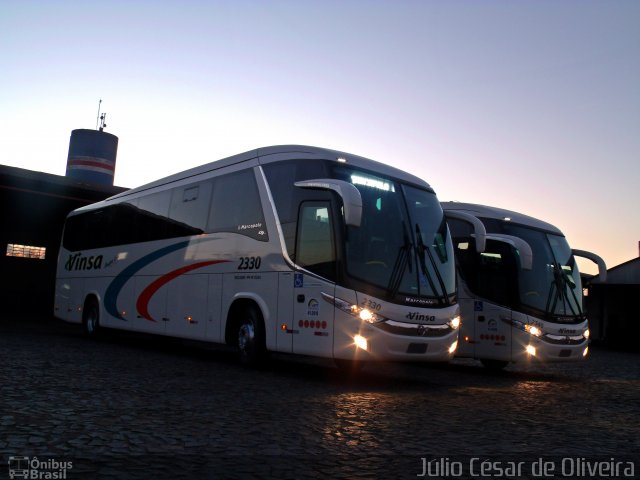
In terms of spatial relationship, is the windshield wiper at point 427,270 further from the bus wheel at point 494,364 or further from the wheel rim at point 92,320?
the wheel rim at point 92,320

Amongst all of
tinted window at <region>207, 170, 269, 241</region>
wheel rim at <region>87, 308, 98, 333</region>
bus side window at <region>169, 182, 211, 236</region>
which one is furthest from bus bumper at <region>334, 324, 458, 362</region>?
wheel rim at <region>87, 308, 98, 333</region>

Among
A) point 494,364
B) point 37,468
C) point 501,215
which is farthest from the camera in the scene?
point 494,364

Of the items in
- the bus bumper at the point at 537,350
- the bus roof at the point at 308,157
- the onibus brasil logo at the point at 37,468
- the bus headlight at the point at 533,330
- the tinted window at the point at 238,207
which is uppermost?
the bus roof at the point at 308,157

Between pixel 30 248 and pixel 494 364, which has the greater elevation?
pixel 30 248

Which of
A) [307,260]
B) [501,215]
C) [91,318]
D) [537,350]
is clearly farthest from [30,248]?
[537,350]

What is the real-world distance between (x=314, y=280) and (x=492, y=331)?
16.1 feet

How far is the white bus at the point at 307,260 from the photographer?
31.7ft

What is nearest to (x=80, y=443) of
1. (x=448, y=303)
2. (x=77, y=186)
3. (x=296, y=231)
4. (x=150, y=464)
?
(x=150, y=464)

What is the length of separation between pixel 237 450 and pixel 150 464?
0.74 metres

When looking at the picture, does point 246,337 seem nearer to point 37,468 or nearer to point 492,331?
point 492,331

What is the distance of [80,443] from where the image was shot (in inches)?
201

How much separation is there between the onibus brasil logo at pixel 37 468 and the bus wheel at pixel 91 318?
13435 mm

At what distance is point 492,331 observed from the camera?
13312 millimetres

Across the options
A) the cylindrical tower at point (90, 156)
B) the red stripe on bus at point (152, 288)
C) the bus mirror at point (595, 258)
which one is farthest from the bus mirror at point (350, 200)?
the cylindrical tower at point (90, 156)
